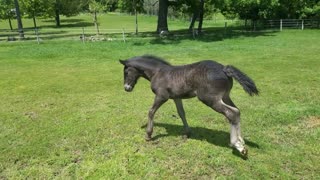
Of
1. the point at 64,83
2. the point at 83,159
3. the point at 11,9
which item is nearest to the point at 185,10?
the point at 64,83

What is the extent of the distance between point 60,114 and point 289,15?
109ft

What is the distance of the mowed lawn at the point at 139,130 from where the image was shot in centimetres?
586

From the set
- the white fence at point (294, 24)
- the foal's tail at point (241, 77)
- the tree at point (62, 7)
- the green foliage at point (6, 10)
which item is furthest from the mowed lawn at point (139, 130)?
the tree at point (62, 7)

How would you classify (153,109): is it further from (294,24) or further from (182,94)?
(294,24)

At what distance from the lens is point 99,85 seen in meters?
12.5

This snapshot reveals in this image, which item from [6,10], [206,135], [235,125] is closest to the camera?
[235,125]

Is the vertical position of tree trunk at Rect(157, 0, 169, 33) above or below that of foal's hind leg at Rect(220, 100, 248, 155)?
above

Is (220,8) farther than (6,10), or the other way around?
(6,10)

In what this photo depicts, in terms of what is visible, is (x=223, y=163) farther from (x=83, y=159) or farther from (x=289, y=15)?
(x=289, y=15)

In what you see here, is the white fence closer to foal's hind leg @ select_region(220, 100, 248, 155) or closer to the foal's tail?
the foal's tail

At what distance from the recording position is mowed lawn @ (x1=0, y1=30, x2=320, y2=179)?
5.86 m

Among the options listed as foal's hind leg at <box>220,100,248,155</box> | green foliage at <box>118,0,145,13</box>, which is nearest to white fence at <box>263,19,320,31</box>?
green foliage at <box>118,0,145,13</box>

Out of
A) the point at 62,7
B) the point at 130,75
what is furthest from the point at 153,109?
the point at 62,7

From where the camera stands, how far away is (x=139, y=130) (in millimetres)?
7672
